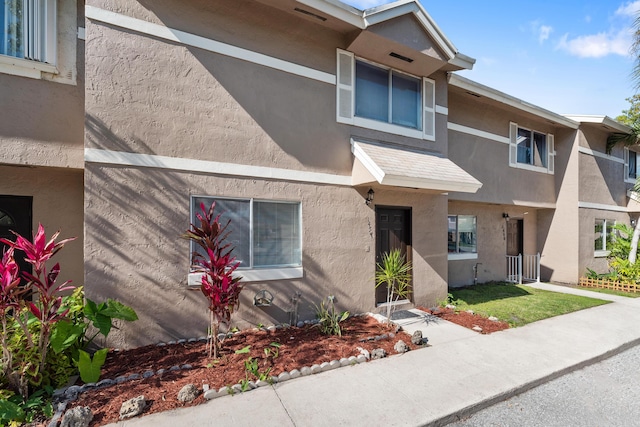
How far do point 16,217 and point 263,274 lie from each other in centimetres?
464

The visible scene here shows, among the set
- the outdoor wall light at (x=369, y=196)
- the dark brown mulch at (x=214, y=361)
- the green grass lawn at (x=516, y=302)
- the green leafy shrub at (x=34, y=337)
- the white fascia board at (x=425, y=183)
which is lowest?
the green grass lawn at (x=516, y=302)

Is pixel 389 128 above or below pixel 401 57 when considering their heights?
below

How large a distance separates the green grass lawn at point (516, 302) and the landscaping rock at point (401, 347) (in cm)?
325

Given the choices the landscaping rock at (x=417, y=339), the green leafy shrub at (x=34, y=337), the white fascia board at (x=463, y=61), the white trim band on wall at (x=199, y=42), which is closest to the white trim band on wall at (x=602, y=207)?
the white fascia board at (x=463, y=61)

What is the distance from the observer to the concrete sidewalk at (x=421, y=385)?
361 cm

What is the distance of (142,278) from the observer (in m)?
5.29

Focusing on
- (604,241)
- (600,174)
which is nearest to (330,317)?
(600,174)

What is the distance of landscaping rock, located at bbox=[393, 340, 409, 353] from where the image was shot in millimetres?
5438

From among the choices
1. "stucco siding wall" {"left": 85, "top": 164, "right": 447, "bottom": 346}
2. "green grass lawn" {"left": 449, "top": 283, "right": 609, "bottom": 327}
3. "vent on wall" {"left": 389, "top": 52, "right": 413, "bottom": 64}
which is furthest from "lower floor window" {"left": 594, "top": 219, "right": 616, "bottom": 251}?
"stucco siding wall" {"left": 85, "top": 164, "right": 447, "bottom": 346}

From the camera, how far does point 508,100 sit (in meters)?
10.6

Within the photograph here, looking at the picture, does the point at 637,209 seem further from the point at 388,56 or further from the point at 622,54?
the point at 388,56

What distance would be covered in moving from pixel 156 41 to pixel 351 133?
438 cm

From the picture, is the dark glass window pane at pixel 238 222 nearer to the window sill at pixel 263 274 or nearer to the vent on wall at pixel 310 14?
the window sill at pixel 263 274

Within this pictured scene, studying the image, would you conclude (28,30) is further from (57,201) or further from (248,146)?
(248,146)
